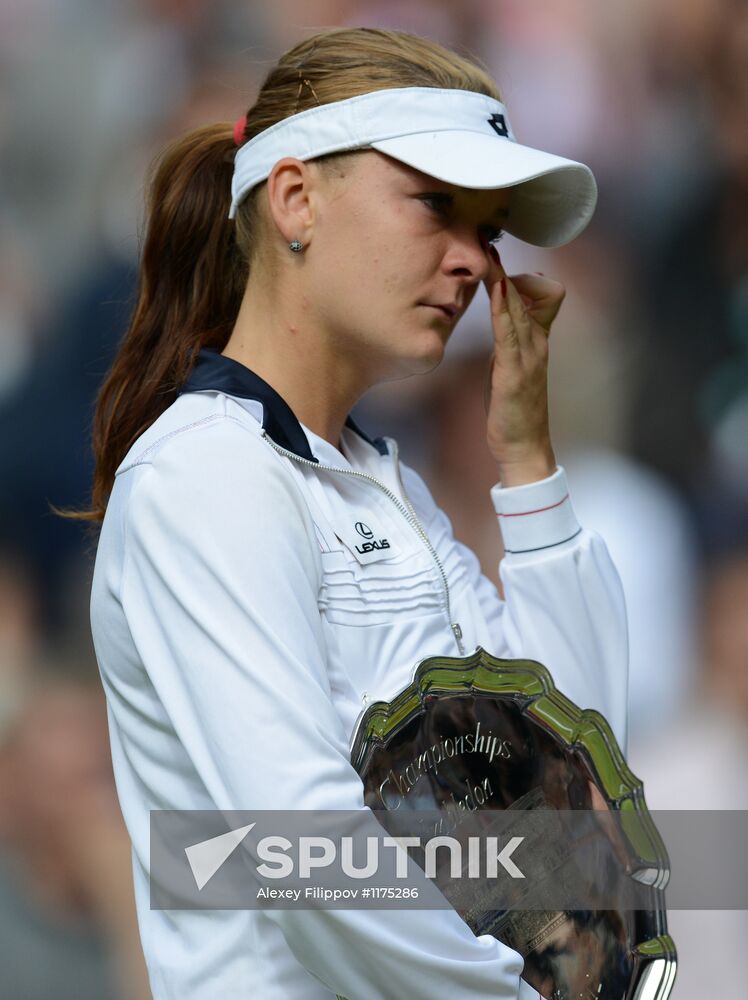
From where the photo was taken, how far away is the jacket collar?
4.19 feet

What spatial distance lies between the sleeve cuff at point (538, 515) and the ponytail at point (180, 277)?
0.39 metres

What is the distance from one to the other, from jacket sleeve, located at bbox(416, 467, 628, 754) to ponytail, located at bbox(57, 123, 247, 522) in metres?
0.36

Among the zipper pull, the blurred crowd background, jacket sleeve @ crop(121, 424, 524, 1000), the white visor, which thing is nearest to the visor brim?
the white visor

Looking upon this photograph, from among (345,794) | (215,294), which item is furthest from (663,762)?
(345,794)

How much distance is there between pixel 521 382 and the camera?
1.55 metres

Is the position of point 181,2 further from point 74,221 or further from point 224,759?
point 224,759

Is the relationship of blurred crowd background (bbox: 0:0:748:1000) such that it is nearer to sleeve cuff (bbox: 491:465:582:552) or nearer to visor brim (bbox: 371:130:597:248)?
sleeve cuff (bbox: 491:465:582:552)

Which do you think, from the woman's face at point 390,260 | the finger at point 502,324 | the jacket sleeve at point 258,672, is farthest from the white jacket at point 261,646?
the finger at point 502,324

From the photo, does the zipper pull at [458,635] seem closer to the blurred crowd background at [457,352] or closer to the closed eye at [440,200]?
the closed eye at [440,200]

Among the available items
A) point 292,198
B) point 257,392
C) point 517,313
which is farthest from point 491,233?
Answer: point 257,392

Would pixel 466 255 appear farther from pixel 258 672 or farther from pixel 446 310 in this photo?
pixel 258 672

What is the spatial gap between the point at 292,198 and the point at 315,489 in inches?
12.0

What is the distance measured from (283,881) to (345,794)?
0.09m

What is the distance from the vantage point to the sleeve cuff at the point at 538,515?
1547 millimetres
